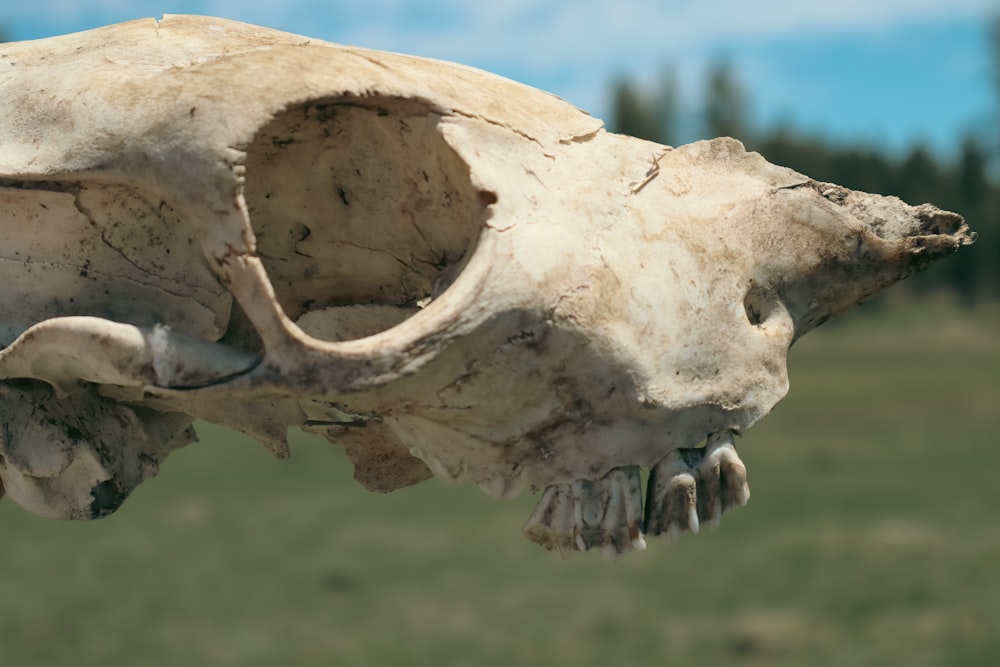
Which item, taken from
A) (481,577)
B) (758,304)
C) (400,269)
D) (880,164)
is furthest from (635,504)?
(880,164)

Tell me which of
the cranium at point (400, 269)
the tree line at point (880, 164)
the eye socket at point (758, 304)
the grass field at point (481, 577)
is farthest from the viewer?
the tree line at point (880, 164)

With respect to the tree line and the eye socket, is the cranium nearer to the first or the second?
the eye socket

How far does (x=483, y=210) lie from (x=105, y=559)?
562cm

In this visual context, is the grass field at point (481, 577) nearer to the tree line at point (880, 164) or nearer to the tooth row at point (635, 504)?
the tooth row at point (635, 504)

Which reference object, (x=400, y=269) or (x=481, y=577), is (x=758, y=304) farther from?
(x=481, y=577)

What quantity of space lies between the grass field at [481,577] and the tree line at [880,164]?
1249cm

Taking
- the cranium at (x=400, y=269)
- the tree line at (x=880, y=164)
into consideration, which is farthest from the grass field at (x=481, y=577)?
the tree line at (x=880, y=164)

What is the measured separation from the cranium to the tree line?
19.4 metres

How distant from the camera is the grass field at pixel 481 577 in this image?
555 cm

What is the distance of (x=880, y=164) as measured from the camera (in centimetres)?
2666

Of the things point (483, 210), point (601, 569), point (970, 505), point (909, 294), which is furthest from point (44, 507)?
point (909, 294)

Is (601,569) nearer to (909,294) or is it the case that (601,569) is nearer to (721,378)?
(721,378)

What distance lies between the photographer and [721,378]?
154 centimetres

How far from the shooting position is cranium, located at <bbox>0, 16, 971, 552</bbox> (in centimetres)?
145
